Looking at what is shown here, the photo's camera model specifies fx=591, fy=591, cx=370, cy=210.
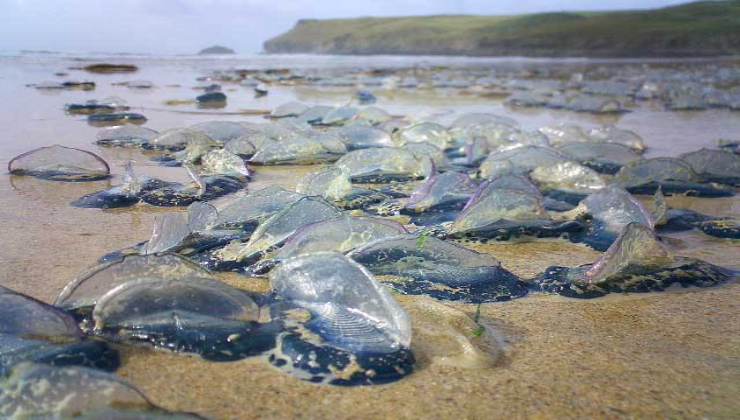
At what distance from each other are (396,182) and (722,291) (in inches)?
54.6

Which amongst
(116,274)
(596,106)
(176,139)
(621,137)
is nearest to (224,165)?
(176,139)

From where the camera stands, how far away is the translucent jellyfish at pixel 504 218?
179cm

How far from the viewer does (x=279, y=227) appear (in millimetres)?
1571

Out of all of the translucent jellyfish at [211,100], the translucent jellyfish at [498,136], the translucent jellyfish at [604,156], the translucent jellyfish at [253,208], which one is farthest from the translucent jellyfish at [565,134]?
the translucent jellyfish at [211,100]

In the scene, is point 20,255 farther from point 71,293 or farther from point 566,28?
point 566,28

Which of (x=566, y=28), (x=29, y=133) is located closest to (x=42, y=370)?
(x=29, y=133)

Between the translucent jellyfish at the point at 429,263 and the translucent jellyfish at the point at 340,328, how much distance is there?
24 centimetres

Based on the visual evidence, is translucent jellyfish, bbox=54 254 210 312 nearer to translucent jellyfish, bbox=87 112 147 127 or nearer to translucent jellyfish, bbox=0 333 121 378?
translucent jellyfish, bbox=0 333 121 378

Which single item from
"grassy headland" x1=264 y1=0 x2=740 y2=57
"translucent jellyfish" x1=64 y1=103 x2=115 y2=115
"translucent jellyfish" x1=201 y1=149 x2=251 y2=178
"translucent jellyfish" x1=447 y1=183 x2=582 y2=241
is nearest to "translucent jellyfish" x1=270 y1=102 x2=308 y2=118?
"translucent jellyfish" x1=64 y1=103 x2=115 y2=115

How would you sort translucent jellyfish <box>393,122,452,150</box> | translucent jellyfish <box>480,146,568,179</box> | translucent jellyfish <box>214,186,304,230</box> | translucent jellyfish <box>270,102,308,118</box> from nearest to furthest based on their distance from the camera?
translucent jellyfish <box>214,186,304,230</box> → translucent jellyfish <box>480,146,568,179</box> → translucent jellyfish <box>393,122,452,150</box> → translucent jellyfish <box>270,102,308,118</box>

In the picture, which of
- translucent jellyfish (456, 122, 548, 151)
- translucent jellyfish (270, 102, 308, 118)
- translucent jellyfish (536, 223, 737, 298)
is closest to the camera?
translucent jellyfish (536, 223, 737, 298)

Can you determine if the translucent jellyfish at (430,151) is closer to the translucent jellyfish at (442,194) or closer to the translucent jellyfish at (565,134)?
the translucent jellyfish at (442,194)

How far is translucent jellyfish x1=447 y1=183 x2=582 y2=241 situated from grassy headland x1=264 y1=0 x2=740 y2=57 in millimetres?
30888

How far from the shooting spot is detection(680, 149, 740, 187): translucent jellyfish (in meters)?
2.64
